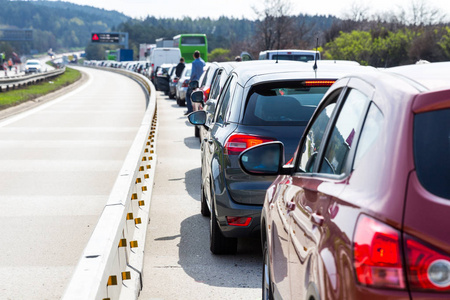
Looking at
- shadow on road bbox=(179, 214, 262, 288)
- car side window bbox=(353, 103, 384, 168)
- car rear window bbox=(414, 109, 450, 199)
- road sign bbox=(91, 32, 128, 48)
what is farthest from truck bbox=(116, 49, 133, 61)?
car rear window bbox=(414, 109, 450, 199)

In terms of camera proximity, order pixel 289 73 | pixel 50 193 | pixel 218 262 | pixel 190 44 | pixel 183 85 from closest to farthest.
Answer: pixel 289 73 < pixel 218 262 < pixel 50 193 < pixel 183 85 < pixel 190 44

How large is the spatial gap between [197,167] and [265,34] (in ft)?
199

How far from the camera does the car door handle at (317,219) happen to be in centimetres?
286

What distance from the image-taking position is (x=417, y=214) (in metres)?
2.30

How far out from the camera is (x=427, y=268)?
88.6 inches

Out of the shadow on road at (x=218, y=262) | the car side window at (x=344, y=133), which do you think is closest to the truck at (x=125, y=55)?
the shadow on road at (x=218, y=262)

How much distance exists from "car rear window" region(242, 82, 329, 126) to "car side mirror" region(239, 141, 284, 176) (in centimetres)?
258

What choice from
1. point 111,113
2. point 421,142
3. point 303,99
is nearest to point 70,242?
point 303,99

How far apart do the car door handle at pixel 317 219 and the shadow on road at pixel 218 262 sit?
3.23 m

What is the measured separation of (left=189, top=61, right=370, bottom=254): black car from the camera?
21.5 ft

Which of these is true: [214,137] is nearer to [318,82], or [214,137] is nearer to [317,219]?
[318,82]

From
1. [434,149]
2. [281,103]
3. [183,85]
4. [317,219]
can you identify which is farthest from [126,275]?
[183,85]

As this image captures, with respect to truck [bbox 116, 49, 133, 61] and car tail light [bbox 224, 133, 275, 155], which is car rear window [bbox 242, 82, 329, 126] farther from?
truck [bbox 116, 49, 133, 61]

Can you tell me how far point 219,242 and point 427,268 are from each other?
4842 millimetres
